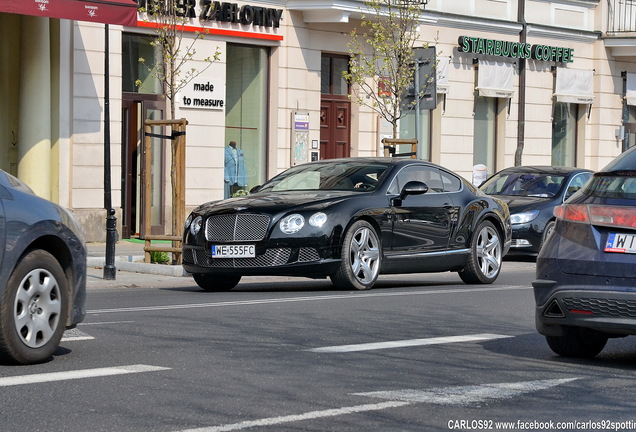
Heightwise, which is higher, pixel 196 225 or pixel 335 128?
pixel 335 128

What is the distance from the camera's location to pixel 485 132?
3503 cm

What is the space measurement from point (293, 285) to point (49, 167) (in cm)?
897

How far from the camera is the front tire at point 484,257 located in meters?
16.4

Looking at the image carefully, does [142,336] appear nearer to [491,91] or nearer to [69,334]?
[69,334]

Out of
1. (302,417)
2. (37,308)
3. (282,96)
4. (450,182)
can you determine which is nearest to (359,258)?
(450,182)

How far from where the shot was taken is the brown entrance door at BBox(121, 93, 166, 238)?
2555cm

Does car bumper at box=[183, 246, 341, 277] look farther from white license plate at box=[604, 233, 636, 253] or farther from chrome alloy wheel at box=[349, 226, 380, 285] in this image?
white license plate at box=[604, 233, 636, 253]

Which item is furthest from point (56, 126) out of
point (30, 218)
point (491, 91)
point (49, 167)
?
point (30, 218)

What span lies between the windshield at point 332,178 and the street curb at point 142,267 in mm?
2308

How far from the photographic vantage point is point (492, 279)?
660 inches

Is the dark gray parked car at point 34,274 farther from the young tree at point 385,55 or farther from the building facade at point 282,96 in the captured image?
the young tree at point 385,55

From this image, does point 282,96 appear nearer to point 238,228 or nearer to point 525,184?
point 525,184

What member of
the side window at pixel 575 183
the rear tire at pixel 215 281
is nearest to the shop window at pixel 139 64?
the side window at pixel 575 183

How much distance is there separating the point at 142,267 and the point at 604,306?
34.8ft
